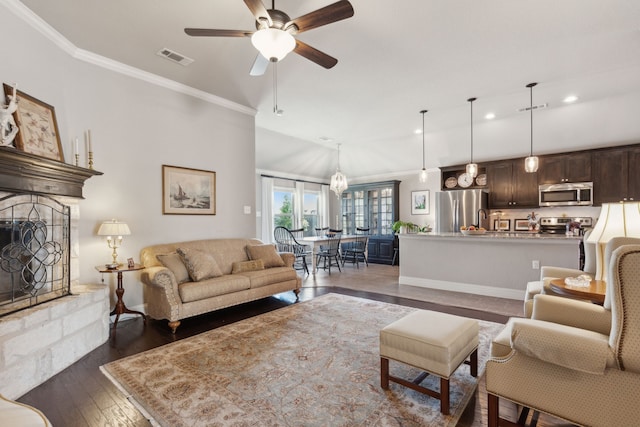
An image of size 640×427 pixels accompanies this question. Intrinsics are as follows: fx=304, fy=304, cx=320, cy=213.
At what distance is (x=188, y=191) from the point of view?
4.31 metres

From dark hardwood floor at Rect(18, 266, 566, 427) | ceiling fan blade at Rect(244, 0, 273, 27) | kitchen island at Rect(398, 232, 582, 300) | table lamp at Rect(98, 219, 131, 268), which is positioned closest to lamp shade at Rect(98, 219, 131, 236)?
table lamp at Rect(98, 219, 131, 268)

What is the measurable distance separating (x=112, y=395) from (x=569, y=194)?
7.38 meters

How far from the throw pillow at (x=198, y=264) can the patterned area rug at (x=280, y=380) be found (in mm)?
717

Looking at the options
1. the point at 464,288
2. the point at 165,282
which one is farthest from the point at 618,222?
the point at 165,282

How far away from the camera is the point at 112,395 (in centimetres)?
206

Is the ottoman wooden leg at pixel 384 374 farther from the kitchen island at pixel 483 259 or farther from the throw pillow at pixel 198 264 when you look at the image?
the kitchen island at pixel 483 259

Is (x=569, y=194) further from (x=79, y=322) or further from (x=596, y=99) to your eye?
(x=79, y=322)

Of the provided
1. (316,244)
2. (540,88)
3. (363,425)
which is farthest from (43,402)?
(540,88)

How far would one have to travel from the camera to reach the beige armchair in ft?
4.10

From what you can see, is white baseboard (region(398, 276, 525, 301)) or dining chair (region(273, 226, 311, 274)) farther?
dining chair (region(273, 226, 311, 274))

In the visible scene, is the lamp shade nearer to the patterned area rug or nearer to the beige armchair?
the patterned area rug

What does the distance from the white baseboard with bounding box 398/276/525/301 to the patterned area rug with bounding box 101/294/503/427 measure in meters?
1.45

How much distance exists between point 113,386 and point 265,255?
256 cm

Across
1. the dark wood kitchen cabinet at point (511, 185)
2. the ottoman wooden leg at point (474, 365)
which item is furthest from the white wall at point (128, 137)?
the dark wood kitchen cabinet at point (511, 185)
